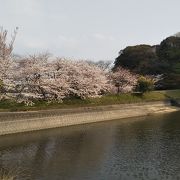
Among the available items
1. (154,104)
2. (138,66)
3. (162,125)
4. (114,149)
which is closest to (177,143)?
(114,149)

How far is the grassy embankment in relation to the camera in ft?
136

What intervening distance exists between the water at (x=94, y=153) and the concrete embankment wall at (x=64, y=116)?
1.48m

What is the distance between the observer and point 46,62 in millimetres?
48781

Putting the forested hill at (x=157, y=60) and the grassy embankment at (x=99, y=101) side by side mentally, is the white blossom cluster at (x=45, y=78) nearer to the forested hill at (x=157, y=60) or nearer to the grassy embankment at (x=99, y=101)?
the grassy embankment at (x=99, y=101)

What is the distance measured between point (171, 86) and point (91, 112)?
36.0 metres

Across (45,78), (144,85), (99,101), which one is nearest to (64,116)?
(45,78)

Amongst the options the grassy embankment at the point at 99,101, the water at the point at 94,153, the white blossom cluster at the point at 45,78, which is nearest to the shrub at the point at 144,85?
the grassy embankment at the point at 99,101

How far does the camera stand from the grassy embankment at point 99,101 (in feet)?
136

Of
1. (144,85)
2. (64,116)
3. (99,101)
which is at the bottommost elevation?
(64,116)

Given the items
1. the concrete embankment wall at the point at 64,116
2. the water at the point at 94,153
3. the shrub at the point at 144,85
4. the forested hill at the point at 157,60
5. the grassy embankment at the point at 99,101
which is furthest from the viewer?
the forested hill at the point at 157,60

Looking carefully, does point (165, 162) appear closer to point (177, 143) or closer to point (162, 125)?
point (177, 143)

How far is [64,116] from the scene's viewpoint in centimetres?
4300

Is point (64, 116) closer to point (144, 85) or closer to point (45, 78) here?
point (45, 78)

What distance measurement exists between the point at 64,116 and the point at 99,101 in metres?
11.4
